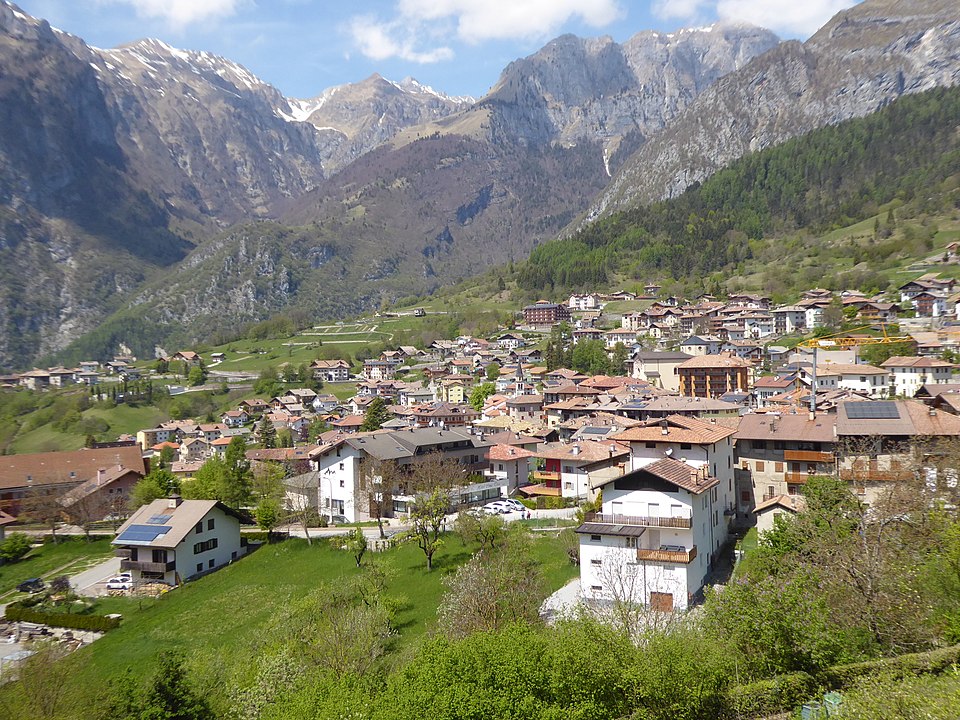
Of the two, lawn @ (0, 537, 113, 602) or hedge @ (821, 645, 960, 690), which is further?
lawn @ (0, 537, 113, 602)

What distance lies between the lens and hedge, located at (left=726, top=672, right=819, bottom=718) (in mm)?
16000

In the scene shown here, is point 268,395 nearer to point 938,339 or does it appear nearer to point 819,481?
point 938,339

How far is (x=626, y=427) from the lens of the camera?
5581 centimetres

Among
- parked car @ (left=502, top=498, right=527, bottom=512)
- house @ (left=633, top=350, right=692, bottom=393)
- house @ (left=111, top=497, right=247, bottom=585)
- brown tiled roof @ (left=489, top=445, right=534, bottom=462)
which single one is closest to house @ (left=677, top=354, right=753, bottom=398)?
house @ (left=633, top=350, right=692, bottom=393)

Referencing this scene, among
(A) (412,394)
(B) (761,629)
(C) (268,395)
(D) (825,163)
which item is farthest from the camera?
(D) (825,163)

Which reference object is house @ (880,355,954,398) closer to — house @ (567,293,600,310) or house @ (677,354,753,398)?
house @ (677,354,753,398)

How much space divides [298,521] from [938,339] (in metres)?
72.4

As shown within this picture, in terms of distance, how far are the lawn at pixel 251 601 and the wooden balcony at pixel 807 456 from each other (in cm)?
1335

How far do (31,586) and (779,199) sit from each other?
579 feet

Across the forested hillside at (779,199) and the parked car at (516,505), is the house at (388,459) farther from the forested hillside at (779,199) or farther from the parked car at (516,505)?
the forested hillside at (779,199)

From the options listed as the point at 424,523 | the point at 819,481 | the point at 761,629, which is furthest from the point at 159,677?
the point at 819,481

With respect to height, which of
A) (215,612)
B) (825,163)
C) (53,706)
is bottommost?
(215,612)

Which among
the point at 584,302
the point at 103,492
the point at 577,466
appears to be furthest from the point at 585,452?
the point at 584,302

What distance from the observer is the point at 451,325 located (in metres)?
158
